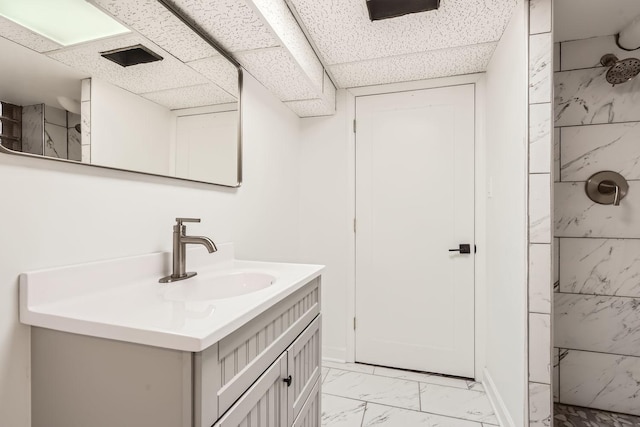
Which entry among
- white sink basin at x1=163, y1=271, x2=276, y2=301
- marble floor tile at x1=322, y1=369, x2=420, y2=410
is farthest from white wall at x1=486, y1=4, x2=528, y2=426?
white sink basin at x1=163, y1=271, x2=276, y2=301

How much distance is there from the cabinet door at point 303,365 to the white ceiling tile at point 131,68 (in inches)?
42.3

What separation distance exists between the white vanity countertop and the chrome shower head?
207 cm

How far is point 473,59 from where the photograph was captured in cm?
199

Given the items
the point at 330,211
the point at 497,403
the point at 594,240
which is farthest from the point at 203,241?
the point at 594,240

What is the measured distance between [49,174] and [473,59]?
2.23 metres

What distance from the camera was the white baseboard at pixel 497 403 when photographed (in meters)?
1.66

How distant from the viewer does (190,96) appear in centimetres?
134

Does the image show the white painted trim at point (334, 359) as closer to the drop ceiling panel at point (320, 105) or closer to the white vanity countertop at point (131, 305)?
the white vanity countertop at point (131, 305)

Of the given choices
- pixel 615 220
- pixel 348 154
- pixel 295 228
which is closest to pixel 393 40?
pixel 348 154

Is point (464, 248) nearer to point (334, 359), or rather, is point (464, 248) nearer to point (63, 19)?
point (334, 359)

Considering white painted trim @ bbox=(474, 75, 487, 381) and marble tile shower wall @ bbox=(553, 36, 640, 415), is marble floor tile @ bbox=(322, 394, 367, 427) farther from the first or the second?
marble tile shower wall @ bbox=(553, 36, 640, 415)

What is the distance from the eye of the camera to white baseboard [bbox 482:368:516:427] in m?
1.66

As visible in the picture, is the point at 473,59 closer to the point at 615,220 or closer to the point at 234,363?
the point at 615,220

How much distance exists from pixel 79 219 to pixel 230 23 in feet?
3.21
